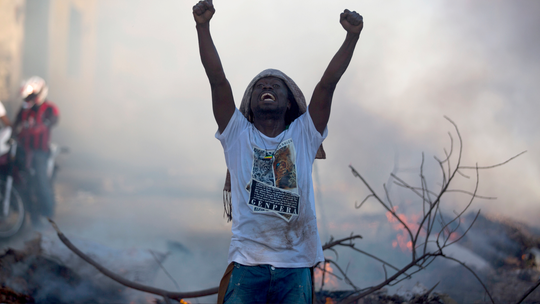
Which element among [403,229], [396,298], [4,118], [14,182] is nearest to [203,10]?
[396,298]

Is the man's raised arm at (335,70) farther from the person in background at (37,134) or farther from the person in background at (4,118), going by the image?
the person in background at (4,118)

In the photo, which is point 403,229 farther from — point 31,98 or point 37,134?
point 31,98

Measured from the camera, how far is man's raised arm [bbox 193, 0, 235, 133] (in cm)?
190

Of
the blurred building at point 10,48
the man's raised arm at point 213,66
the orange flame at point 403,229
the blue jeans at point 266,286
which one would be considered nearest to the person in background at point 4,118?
the blurred building at point 10,48

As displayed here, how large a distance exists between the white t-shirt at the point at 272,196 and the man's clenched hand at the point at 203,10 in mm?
515

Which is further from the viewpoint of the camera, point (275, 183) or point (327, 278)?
point (327, 278)

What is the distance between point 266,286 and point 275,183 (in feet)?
1.59

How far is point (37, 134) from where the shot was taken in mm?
5039

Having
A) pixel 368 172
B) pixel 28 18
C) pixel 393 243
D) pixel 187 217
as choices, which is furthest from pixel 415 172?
pixel 28 18

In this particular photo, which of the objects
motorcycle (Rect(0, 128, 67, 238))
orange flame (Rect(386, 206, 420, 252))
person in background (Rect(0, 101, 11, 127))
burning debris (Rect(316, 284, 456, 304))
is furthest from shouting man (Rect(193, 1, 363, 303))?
person in background (Rect(0, 101, 11, 127))

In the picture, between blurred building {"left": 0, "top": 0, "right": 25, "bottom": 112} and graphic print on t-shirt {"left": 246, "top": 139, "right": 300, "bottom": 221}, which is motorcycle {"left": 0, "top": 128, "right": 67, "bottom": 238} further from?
graphic print on t-shirt {"left": 246, "top": 139, "right": 300, "bottom": 221}

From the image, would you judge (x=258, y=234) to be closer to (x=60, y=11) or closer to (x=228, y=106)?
(x=228, y=106)

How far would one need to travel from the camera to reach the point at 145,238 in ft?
14.9

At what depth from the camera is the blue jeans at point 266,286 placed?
5.48ft
